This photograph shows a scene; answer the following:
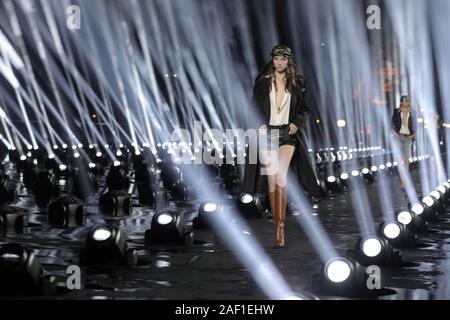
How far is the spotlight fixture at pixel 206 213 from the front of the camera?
40.6 ft

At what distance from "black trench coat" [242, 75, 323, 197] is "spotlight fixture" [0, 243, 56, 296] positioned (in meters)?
3.40

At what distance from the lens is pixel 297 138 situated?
392 inches

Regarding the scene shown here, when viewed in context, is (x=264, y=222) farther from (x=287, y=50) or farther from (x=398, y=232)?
(x=287, y=50)

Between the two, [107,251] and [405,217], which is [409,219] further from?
[107,251]

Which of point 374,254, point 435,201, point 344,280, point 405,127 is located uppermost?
point 405,127

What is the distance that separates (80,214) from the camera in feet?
41.8

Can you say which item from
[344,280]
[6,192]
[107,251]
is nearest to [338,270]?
[344,280]

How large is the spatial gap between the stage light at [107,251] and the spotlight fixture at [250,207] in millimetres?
5298

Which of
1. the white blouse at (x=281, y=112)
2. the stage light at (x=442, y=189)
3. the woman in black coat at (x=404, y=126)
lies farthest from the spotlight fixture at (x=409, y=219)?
the woman in black coat at (x=404, y=126)

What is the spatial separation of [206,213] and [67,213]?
169cm

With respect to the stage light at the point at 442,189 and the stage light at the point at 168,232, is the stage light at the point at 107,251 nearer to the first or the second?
the stage light at the point at 168,232

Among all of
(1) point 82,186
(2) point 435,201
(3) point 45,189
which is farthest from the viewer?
(1) point 82,186
